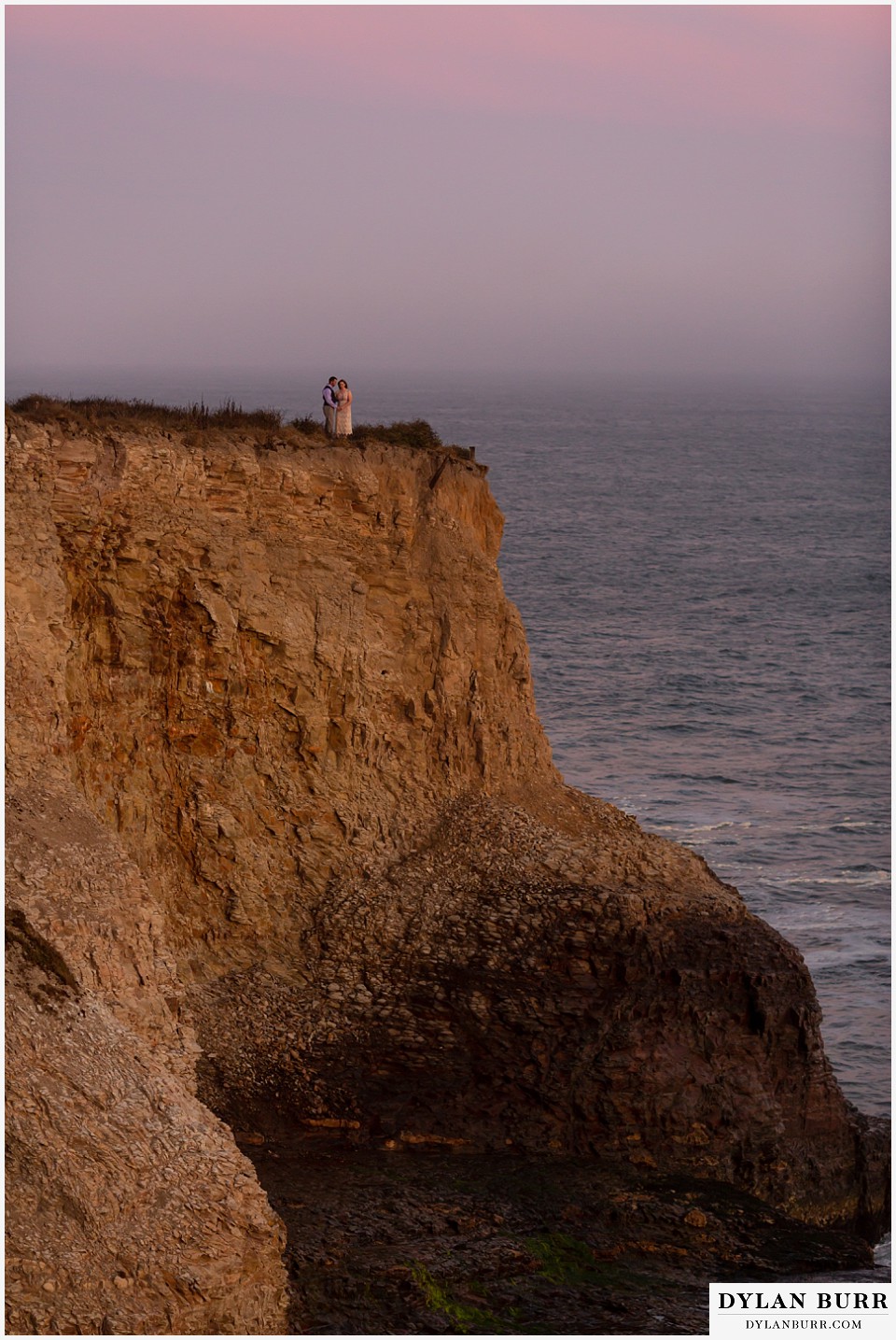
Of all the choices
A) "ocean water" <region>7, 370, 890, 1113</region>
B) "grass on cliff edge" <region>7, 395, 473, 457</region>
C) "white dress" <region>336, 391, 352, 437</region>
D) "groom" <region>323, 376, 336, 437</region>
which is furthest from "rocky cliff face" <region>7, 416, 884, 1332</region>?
"ocean water" <region>7, 370, 890, 1113</region>

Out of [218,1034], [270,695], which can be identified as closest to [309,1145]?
[218,1034]

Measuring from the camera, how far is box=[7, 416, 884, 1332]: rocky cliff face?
28.2 m

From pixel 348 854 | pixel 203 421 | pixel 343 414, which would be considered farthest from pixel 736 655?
pixel 203 421

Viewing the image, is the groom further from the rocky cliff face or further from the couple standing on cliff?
the rocky cliff face

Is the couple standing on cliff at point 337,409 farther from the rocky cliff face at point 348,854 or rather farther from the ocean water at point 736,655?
the ocean water at point 736,655

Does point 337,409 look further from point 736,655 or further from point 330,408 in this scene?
point 736,655

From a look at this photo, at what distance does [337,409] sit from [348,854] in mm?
8606

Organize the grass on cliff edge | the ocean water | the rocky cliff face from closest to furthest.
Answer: the rocky cliff face → the grass on cliff edge → the ocean water

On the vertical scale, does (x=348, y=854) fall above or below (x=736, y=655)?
below

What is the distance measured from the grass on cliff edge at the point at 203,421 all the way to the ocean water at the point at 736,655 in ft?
52.0

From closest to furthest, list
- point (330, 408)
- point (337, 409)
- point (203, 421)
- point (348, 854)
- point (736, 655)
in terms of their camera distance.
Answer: point (348, 854)
point (203, 421)
point (337, 409)
point (330, 408)
point (736, 655)

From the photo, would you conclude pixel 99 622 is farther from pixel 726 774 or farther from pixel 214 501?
pixel 726 774

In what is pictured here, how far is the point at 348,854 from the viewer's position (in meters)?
31.6

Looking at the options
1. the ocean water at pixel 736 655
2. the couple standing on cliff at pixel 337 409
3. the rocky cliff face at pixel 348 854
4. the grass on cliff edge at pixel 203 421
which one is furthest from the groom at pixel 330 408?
the ocean water at pixel 736 655
